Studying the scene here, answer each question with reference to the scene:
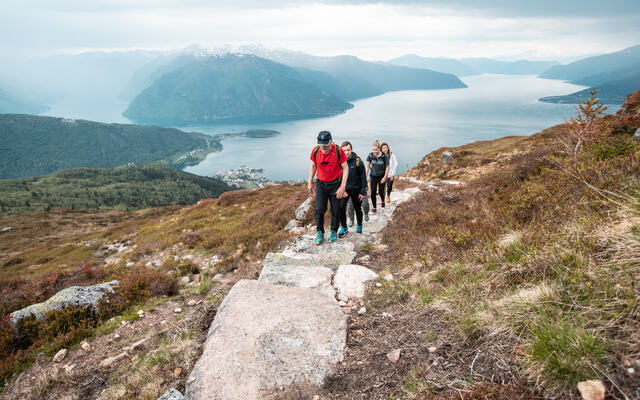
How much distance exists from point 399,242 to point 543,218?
3.15m

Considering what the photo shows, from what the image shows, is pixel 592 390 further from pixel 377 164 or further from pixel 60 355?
pixel 377 164

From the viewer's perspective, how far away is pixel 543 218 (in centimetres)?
545

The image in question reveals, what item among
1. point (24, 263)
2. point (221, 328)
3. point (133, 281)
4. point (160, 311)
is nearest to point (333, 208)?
point (221, 328)

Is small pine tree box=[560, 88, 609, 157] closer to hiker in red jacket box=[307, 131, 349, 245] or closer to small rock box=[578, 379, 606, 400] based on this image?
hiker in red jacket box=[307, 131, 349, 245]

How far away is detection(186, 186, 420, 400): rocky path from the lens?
3.63 meters

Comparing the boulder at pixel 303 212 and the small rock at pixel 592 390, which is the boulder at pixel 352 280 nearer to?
the small rock at pixel 592 390

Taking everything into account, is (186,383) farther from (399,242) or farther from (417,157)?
(417,157)

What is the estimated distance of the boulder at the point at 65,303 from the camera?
22.0 feet

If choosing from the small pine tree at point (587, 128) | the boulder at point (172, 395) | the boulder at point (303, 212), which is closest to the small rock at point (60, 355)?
the boulder at point (172, 395)

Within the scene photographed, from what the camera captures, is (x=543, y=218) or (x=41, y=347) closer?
(x=543, y=218)

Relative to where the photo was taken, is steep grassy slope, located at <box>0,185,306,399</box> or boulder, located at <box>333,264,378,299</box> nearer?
steep grassy slope, located at <box>0,185,306,399</box>

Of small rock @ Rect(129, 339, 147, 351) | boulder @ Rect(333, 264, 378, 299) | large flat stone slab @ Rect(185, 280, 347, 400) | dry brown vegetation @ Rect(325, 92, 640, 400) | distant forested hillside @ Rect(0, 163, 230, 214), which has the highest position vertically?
dry brown vegetation @ Rect(325, 92, 640, 400)

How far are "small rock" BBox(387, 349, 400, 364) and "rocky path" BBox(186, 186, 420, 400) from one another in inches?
26.3

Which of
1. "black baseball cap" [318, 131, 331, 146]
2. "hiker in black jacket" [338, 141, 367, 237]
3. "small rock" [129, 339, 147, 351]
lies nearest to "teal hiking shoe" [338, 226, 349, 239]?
"hiker in black jacket" [338, 141, 367, 237]
